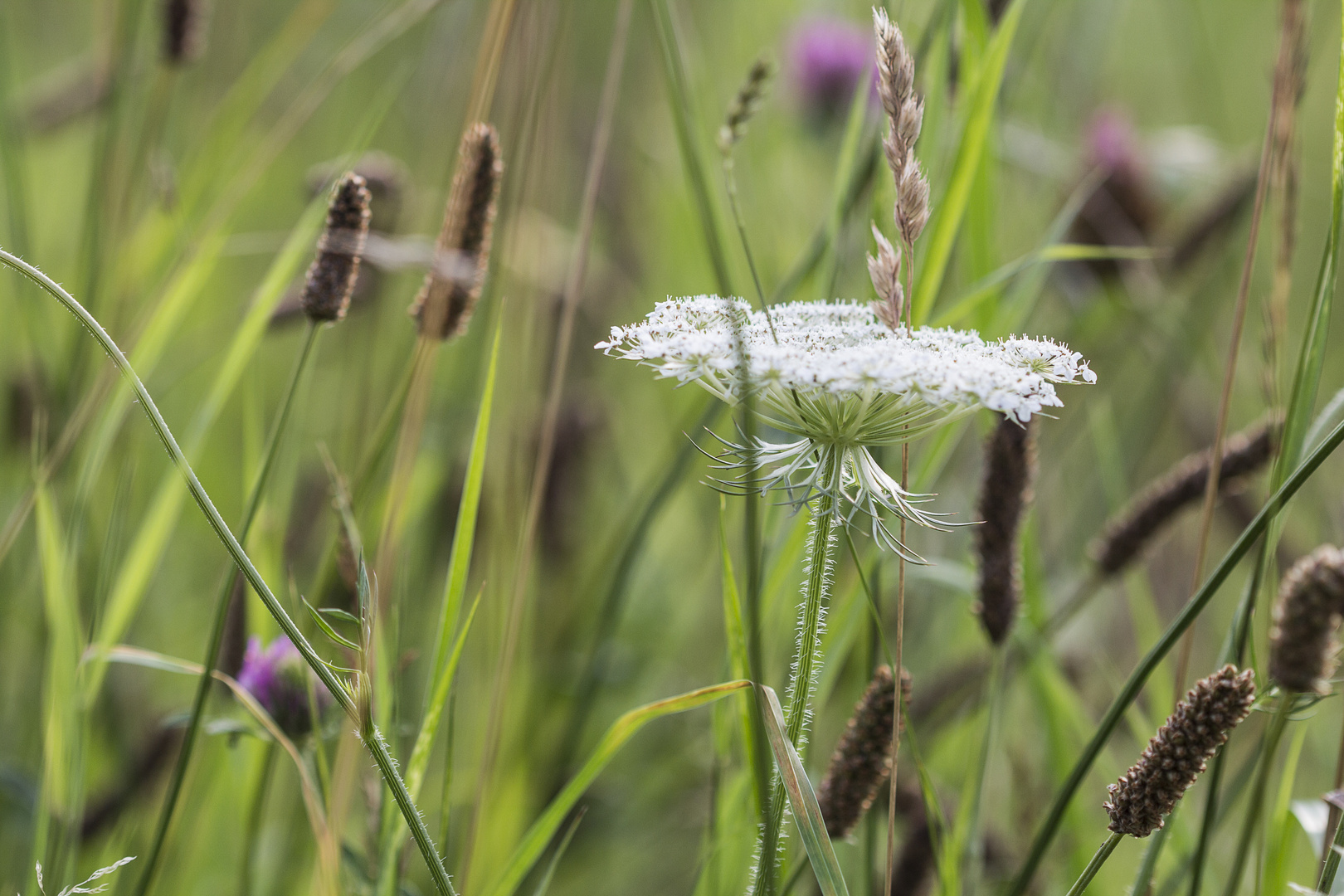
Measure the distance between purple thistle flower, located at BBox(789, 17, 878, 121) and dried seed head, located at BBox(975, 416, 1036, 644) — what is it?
149 centimetres

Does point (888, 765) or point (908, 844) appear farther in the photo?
point (908, 844)

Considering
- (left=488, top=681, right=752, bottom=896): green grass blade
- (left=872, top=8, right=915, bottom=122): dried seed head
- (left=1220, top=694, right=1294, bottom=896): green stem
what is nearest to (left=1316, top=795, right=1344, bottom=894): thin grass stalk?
(left=1220, top=694, right=1294, bottom=896): green stem

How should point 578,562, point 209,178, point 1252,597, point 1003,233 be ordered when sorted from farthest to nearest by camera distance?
point 1003,233 < point 578,562 < point 209,178 < point 1252,597

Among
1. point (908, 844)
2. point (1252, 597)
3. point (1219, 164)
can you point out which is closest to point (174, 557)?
point (908, 844)

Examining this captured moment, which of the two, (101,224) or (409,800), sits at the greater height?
(101,224)

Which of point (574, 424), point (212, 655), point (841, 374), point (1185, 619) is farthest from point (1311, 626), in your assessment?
point (574, 424)

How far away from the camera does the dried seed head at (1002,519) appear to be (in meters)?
0.77

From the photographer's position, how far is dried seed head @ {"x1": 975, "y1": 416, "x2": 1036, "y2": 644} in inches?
30.1

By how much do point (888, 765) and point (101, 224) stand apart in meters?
1.11

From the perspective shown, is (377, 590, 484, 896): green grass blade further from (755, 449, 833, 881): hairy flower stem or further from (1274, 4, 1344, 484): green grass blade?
(1274, 4, 1344, 484): green grass blade

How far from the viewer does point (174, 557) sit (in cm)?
172

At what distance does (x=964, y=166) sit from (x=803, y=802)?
58cm

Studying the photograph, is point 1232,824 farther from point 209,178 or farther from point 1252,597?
point 209,178

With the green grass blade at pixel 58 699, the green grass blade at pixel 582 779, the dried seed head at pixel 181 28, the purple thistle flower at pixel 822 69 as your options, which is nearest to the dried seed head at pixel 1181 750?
the green grass blade at pixel 582 779
